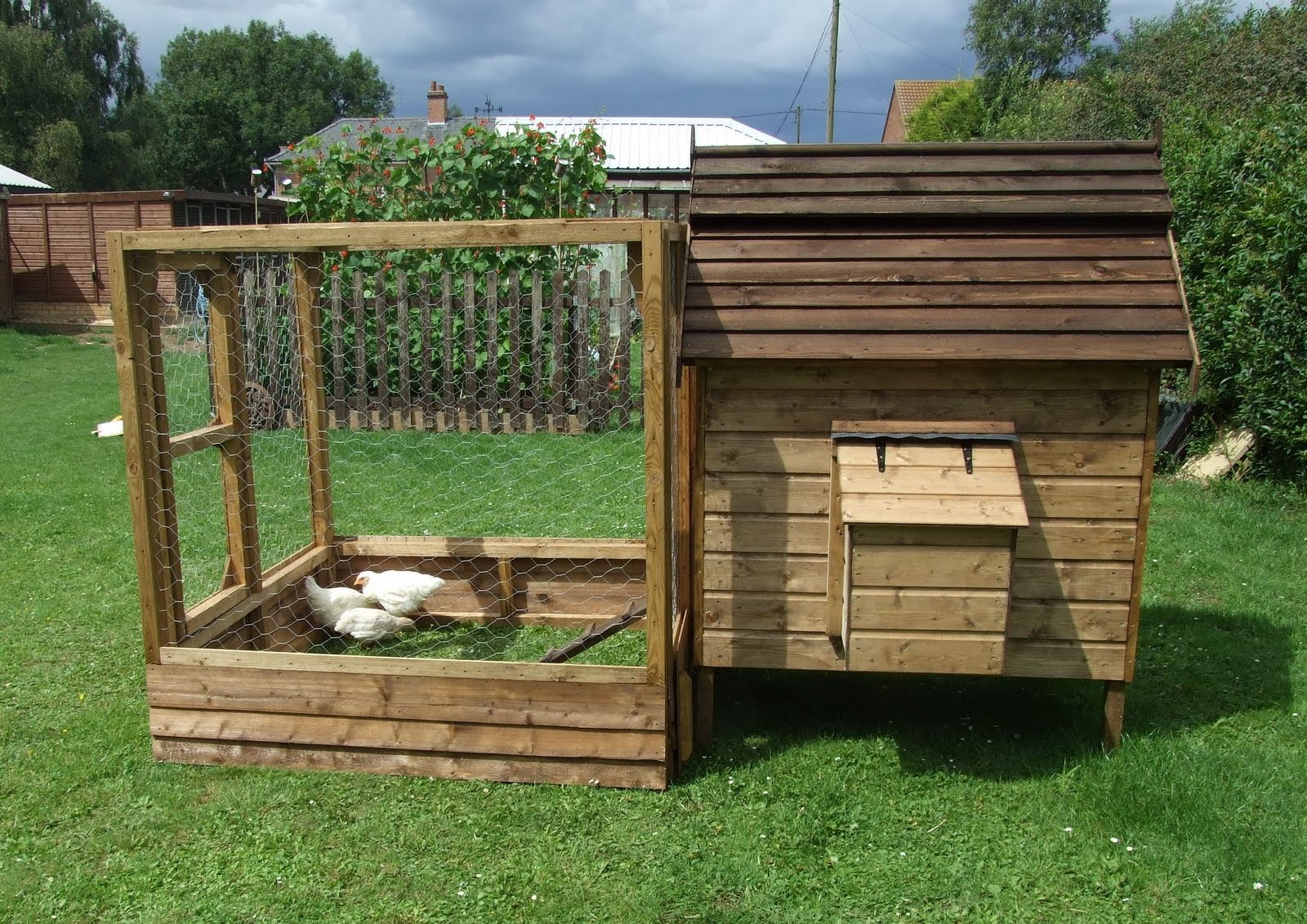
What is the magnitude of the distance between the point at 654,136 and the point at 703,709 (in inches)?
1250

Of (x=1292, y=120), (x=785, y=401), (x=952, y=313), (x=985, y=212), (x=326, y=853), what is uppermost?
(x=1292, y=120)

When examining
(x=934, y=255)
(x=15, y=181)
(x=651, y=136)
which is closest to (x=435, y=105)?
(x=651, y=136)

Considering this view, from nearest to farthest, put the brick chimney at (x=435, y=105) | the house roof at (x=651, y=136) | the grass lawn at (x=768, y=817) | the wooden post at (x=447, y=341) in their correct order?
1. the grass lawn at (x=768, y=817)
2. the wooden post at (x=447, y=341)
3. the house roof at (x=651, y=136)
4. the brick chimney at (x=435, y=105)

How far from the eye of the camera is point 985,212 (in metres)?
4.04

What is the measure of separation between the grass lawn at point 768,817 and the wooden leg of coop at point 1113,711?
67mm

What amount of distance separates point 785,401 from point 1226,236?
614 centimetres

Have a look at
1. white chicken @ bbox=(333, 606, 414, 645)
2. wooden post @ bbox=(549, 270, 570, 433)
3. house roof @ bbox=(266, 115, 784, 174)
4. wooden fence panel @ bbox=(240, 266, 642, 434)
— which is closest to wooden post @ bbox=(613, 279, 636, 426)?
wooden fence panel @ bbox=(240, 266, 642, 434)

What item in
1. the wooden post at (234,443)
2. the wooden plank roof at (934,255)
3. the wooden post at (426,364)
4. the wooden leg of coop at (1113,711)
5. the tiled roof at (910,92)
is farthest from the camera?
the tiled roof at (910,92)

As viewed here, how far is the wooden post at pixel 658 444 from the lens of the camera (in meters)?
3.61

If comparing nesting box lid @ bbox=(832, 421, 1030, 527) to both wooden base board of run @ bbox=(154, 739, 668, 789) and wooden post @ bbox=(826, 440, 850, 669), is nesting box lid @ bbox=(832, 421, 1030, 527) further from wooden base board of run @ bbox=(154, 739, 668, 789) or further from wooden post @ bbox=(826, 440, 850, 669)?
wooden base board of run @ bbox=(154, 739, 668, 789)

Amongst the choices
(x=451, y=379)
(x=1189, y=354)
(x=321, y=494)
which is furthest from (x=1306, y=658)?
(x=451, y=379)

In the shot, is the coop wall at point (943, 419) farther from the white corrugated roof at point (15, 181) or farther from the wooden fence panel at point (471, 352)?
the white corrugated roof at point (15, 181)

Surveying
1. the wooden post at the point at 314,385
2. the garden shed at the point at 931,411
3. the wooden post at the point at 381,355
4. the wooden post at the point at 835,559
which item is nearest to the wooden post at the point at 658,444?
the garden shed at the point at 931,411

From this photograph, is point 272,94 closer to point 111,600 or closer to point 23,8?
point 23,8
